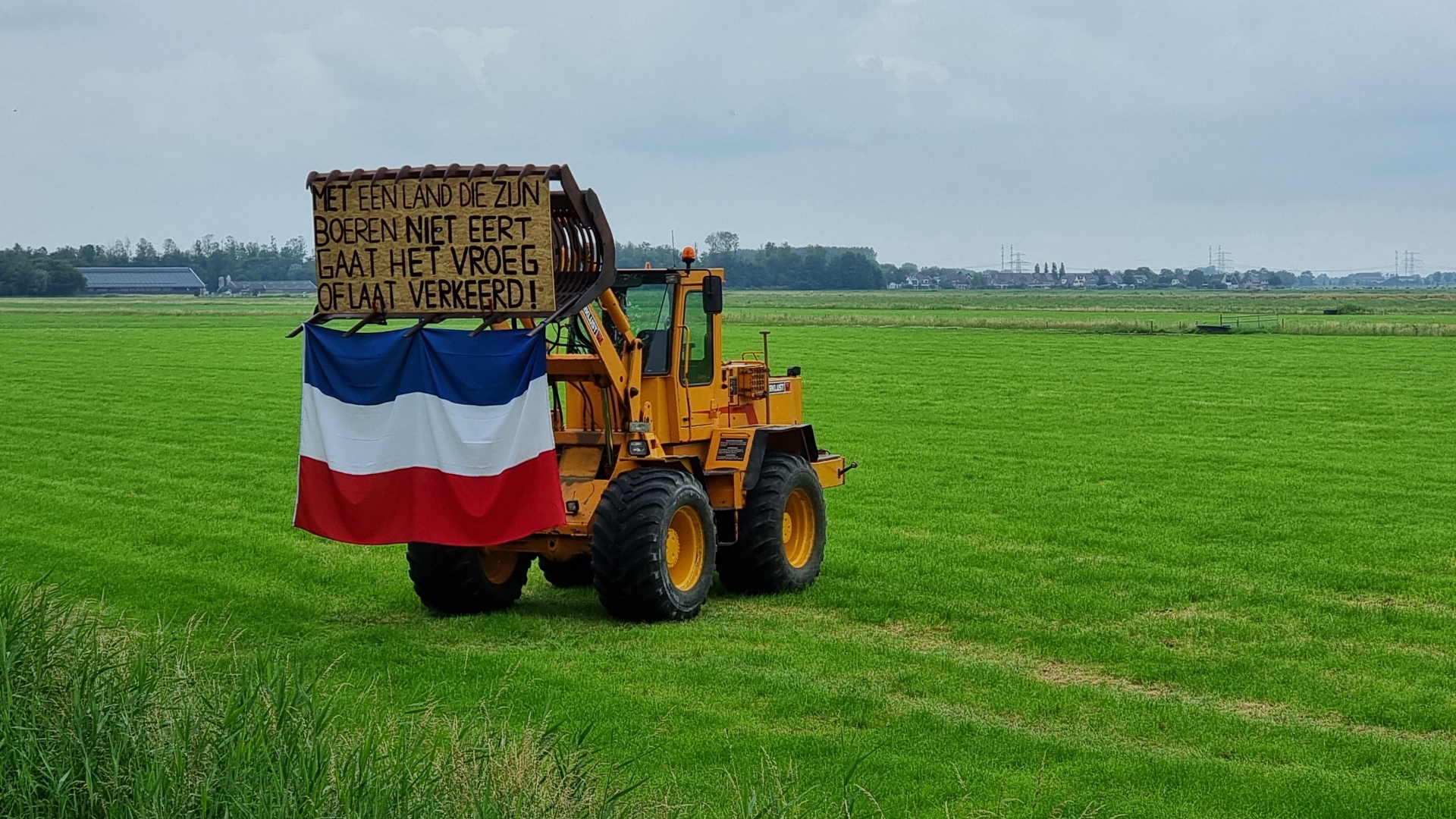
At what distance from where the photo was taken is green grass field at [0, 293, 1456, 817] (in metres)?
8.94

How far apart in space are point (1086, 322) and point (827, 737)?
69337 mm

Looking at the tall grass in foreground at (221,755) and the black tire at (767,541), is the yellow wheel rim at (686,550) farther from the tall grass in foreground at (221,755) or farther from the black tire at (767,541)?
the tall grass in foreground at (221,755)

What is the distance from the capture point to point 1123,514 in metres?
18.6

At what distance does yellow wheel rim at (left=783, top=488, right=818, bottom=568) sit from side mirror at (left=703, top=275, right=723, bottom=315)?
2220mm

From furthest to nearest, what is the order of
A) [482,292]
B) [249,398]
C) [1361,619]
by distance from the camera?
[249,398]
[1361,619]
[482,292]

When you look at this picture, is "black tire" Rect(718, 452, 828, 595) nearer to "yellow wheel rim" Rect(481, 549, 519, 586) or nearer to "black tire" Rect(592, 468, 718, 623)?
"black tire" Rect(592, 468, 718, 623)

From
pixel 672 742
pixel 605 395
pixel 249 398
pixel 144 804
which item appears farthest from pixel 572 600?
pixel 249 398

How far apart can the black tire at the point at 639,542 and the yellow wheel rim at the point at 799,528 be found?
2374 millimetres

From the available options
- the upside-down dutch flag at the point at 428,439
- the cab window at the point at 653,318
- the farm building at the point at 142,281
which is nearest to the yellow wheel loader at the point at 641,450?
the cab window at the point at 653,318

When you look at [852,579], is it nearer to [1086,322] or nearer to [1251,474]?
[1251,474]

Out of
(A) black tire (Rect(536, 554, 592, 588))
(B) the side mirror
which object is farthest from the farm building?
(B) the side mirror

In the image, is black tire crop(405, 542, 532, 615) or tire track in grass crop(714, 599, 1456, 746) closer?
tire track in grass crop(714, 599, 1456, 746)

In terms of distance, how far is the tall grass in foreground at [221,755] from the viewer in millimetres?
6258

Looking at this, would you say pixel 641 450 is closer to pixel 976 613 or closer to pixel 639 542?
pixel 639 542
